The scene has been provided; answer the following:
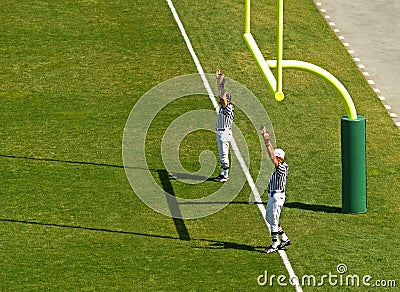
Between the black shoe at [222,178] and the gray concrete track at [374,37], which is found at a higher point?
the gray concrete track at [374,37]

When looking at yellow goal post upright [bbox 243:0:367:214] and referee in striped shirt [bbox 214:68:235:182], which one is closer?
yellow goal post upright [bbox 243:0:367:214]

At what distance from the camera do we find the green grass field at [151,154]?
22844 millimetres

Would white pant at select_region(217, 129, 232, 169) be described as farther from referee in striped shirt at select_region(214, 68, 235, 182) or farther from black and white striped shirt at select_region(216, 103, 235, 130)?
black and white striped shirt at select_region(216, 103, 235, 130)

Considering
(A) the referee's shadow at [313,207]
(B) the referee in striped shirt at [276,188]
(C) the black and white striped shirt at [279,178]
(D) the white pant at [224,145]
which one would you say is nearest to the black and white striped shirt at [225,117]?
(D) the white pant at [224,145]

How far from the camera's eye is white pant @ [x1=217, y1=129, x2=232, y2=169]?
26250mm

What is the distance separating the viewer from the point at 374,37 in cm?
3547

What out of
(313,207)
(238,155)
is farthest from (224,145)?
(313,207)

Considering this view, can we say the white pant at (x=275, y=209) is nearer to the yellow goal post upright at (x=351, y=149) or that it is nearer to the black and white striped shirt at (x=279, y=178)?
the black and white striped shirt at (x=279, y=178)

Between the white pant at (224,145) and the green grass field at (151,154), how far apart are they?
0.62 m

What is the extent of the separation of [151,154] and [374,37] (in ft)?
33.8

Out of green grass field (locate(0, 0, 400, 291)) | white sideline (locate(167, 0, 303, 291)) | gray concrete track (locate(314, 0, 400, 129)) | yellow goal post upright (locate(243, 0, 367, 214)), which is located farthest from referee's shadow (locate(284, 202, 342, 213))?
gray concrete track (locate(314, 0, 400, 129))

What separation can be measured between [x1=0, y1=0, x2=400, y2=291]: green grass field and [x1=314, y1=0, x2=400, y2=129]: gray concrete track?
40 centimetres

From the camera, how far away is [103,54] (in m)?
34.3

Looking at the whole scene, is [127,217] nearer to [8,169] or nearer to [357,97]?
[8,169]
